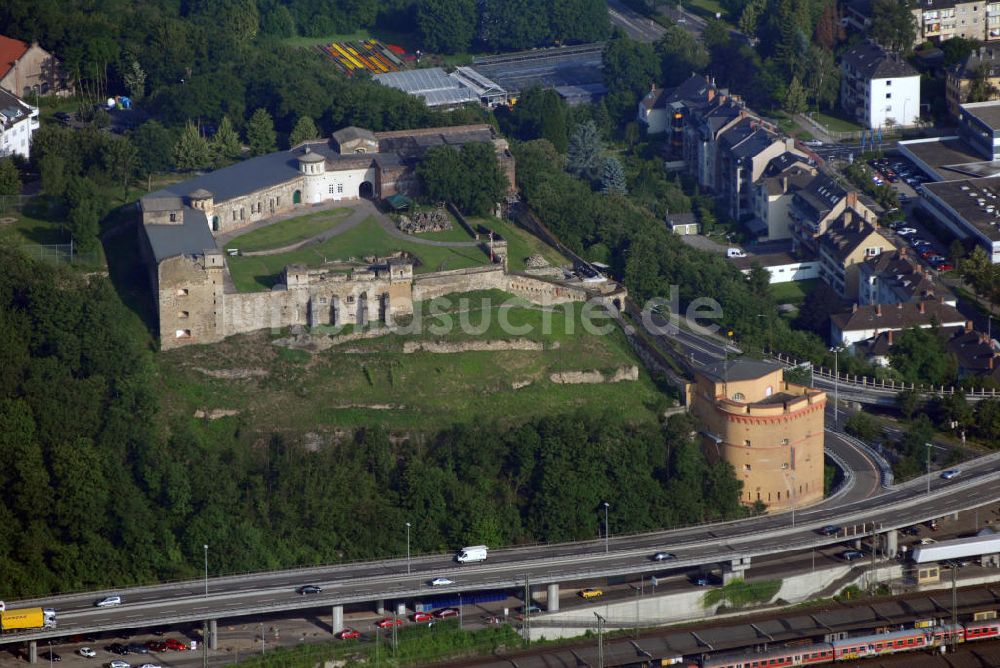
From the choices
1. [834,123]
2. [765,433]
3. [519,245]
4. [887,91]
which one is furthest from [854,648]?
[834,123]

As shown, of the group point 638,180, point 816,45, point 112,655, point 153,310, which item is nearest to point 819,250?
point 638,180

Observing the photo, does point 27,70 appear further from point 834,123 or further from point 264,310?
point 834,123

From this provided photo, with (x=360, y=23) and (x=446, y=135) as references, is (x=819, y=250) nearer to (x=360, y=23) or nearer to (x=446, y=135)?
(x=446, y=135)

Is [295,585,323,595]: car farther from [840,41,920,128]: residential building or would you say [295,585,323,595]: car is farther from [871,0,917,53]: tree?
[871,0,917,53]: tree

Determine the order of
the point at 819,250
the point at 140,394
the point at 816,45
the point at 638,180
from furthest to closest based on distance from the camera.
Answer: the point at 816,45
the point at 638,180
the point at 819,250
the point at 140,394

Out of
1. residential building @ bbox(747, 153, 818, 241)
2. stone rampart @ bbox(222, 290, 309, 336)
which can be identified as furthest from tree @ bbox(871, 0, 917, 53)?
stone rampart @ bbox(222, 290, 309, 336)

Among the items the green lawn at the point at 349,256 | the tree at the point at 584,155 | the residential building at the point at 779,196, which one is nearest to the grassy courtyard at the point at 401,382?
the green lawn at the point at 349,256

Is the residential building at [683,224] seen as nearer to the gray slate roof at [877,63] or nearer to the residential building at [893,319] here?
the residential building at [893,319]
